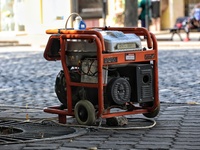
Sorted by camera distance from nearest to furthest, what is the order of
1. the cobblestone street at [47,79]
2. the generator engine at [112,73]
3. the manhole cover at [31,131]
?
the manhole cover at [31,131]
the generator engine at [112,73]
the cobblestone street at [47,79]

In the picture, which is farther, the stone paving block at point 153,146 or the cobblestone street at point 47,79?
the cobblestone street at point 47,79

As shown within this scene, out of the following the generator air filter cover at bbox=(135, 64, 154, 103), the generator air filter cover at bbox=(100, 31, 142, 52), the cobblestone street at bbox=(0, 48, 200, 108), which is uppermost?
the generator air filter cover at bbox=(100, 31, 142, 52)

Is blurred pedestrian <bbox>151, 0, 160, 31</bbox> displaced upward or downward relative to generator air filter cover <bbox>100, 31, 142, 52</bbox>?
downward

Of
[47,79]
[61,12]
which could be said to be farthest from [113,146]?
[61,12]

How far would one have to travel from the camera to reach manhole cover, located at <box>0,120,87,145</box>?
695 cm

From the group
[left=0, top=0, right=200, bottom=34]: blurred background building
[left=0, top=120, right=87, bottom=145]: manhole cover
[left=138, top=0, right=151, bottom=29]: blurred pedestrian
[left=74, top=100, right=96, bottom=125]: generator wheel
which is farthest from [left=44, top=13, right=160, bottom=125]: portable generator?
[left=138, top=0, right=151, bottom=29]: blurred pedestrian

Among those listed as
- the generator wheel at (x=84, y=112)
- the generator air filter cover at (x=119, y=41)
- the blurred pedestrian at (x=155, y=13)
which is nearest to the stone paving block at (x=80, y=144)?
the generator wheel at (x=84, y=112)

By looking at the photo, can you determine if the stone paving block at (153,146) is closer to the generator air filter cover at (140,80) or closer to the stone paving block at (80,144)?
the stone paving block at (80,144)

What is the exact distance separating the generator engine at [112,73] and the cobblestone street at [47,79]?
2.28 m

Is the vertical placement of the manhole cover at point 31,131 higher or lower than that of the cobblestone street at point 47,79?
higher

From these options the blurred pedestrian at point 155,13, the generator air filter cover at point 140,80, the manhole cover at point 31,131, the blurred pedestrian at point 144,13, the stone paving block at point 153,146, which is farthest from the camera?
the blurred pedestrian at point 155,13

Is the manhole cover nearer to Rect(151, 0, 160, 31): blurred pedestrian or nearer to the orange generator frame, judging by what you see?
the orange generator frame

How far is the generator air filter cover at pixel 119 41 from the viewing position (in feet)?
24.7

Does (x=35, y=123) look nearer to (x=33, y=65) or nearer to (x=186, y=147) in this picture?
(x=186, y=147)
